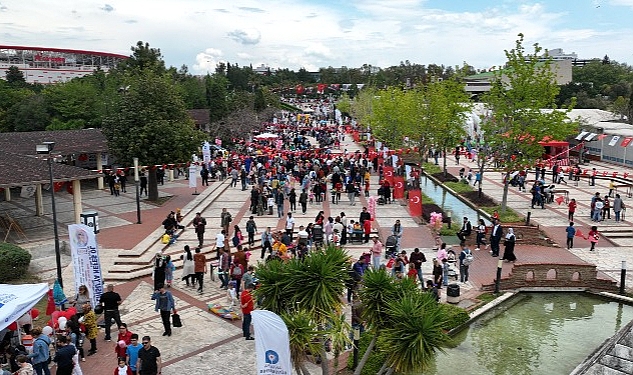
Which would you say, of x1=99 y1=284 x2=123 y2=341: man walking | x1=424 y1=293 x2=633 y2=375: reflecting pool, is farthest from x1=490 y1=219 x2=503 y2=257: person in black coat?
x1=99 y1=284 x2=123 y2=341: man walking

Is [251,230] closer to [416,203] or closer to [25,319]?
[416,203]

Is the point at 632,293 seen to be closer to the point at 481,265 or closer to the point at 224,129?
the point at 481,265

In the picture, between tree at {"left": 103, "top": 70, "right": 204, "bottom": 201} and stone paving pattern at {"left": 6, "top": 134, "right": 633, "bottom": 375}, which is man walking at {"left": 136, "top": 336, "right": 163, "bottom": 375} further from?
tree at {"left": 103, "top": 70, "right": 204, "bottom": 201}

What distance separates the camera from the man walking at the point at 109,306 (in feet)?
41.5

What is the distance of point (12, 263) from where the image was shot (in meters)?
17.0

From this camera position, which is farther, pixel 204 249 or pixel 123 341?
pixel 204 249

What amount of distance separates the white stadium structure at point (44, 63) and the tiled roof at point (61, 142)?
69913 millimetres

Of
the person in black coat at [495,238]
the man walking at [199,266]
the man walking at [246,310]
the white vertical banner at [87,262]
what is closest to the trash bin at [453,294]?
the person in black coat at [495,238]

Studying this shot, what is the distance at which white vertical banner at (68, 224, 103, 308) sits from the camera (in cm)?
1379

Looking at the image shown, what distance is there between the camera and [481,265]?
62.4 feet

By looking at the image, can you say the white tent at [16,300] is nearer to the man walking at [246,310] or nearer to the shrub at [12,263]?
the man walking at [246,310]

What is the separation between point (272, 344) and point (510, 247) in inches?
536

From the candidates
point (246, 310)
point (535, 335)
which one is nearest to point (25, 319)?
point (246, 310)

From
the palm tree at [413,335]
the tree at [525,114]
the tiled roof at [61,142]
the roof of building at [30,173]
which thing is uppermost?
the tree at [525,114]
